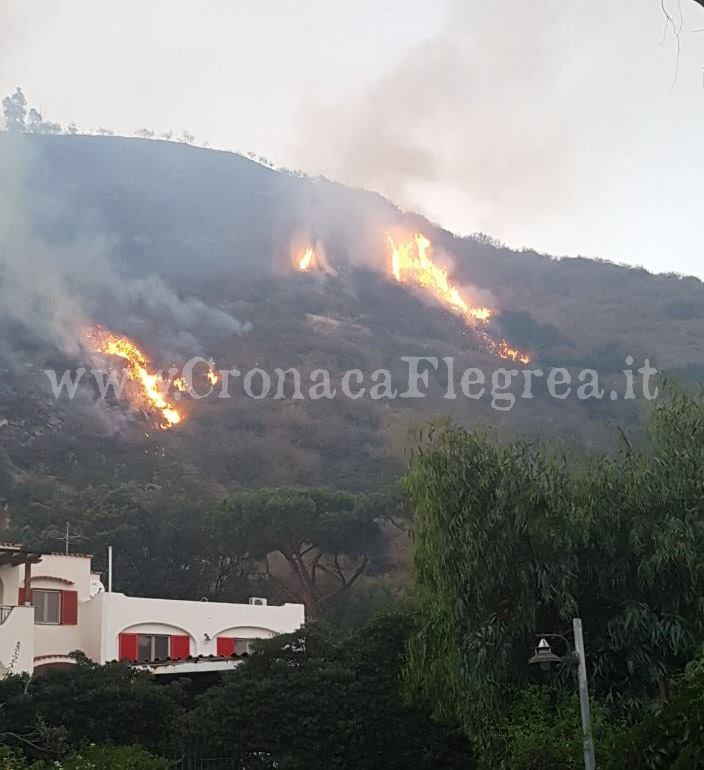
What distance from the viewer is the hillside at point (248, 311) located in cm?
8706

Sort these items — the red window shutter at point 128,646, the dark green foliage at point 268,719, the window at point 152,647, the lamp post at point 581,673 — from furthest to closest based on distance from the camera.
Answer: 1. the window at point 152,647
2. the red window shutter at point 128,646
3. the dark green foliage at point 268,719
4. the lamp post at point 581,673

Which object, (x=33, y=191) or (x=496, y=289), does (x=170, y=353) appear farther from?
(x=496, y=289)

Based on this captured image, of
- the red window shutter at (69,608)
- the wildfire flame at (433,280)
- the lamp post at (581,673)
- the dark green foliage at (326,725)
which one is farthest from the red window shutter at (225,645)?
the wildfire flame at (433,280)

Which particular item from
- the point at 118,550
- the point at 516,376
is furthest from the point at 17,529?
the point at 516,376

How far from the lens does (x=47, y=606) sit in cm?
3231

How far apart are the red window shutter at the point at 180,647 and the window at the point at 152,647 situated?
201 mm

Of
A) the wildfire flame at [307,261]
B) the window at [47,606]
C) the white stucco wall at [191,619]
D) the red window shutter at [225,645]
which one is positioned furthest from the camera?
the wildfire flame at [307,261]

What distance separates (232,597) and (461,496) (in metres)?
36.2

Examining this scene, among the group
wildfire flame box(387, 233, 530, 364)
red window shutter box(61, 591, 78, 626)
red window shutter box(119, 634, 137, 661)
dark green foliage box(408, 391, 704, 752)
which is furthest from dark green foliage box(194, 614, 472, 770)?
wildfire flame box(387, 233, 530, 364)

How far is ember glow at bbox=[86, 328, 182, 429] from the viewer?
95375 millimetres

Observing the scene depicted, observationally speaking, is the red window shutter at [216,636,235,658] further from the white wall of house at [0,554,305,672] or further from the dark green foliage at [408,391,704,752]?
the dark green foliage at [408,391,704,752]

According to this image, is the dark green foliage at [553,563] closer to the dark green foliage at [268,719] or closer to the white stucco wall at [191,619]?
the dark green foliage at [268,719]

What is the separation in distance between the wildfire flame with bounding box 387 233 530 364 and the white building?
8444 cm

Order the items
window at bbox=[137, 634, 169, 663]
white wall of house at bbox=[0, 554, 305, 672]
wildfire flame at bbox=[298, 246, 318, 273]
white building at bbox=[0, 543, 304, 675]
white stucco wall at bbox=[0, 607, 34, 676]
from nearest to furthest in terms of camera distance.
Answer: white stucco wall at bbox=[0, 607, 34, 676]
white building at bbox=[0, 543, 304, 675]
white wall of house at bbox=[0, 554, 305, 672]
window at bbox=[137, 634, 169, 663]
wildfire flame at bbox=[298, 246, 318, 273]
